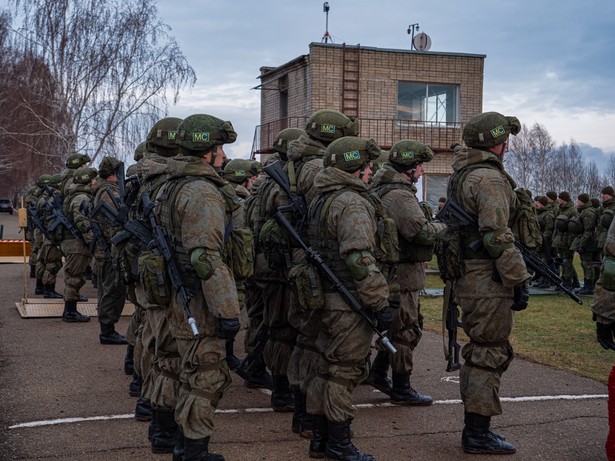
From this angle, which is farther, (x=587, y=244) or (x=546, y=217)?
(x=546, y=217)

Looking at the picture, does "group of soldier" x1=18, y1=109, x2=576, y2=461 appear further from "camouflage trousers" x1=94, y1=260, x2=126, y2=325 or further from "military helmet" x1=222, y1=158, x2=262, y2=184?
"camouflage trousers" x1=94, y1=260, x2=126, y2=325

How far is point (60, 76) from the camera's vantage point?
30.1m

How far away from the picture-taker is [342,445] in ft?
18.1

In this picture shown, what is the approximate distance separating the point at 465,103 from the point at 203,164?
64.0ft

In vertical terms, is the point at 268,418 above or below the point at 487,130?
below

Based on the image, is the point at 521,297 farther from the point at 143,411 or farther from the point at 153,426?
the point at 143,411

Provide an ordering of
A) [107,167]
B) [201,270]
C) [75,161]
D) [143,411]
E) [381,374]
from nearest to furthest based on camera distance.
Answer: [201,270] → [143,411] → [381,374] → [107,167] → [75,161]

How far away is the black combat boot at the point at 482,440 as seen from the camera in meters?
5.75

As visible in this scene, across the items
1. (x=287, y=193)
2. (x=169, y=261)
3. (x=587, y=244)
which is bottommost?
(x=587, y=244)

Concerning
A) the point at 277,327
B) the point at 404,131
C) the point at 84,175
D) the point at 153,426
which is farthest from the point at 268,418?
the point at 404,131

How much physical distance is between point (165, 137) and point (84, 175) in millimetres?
5231

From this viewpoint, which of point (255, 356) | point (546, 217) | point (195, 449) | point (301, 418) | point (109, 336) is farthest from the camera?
point (546, 217)

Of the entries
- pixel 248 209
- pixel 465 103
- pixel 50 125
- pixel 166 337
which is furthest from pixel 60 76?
pixel 166 337

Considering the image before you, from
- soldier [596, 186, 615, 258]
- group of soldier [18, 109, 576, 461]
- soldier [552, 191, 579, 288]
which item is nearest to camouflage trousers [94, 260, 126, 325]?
group of soldier [18, 109, 576, 461]
